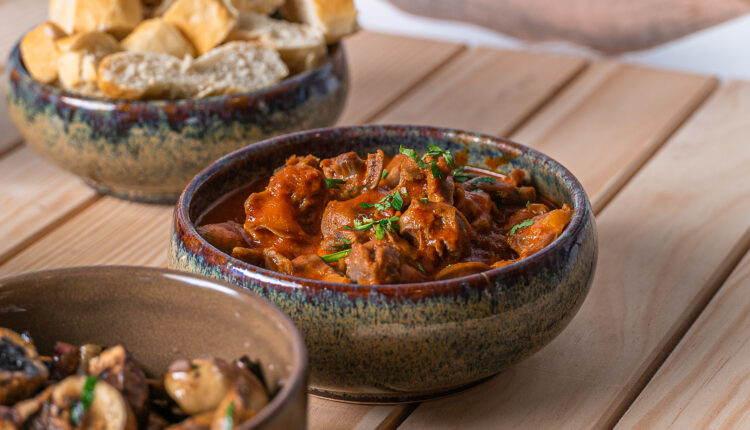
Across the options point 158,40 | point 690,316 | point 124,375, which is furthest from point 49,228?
point 690,316

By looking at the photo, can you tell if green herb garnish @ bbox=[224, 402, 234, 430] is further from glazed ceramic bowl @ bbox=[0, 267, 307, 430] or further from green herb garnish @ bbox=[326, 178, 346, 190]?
green herb garnish @ bbox=[326, 178, 346, 190]

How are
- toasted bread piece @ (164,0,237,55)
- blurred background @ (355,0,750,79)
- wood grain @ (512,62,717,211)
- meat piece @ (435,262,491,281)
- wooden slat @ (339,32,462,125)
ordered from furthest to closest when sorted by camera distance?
blurred background @ (355,0,750,79), wooden slat @ (339,32,462,125), wood grain @ (512,62,717,211), toasted bread piece @ (164,0,237,55), meat piece @ (435,262,491,281)

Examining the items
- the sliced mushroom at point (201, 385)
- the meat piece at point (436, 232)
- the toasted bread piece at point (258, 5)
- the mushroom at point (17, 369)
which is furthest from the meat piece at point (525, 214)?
the toasted bread piece at point (258, 5)

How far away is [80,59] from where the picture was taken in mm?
1519

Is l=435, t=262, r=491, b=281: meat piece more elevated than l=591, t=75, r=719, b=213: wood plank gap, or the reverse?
l=435, t=262, r=491, b=281: meat piece

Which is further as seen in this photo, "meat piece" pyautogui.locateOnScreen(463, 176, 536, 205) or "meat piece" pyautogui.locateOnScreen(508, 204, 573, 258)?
"meat piece" pyautogui.locateOnScreen(463, 176, 536, 205)

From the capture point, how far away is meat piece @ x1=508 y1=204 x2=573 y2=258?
110 cm

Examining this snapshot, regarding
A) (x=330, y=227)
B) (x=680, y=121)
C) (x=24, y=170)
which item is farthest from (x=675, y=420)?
(x=24, y=170)

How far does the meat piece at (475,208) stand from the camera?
1157mm

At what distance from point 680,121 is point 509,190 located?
2.64 ft

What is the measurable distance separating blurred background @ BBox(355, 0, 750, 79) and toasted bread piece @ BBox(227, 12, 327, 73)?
3.60 ft

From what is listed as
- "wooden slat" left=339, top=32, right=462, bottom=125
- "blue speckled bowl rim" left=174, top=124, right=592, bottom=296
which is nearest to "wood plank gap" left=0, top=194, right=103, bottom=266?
"blue speckled bowl rim" left=174, top=124, right=592, bottom=296

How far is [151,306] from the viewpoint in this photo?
941 millimetres

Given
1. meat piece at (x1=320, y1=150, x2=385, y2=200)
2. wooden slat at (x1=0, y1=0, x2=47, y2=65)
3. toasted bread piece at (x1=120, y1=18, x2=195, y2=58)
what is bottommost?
wooden slat at (x1=0, y1=0, x2=47, y2=65)
